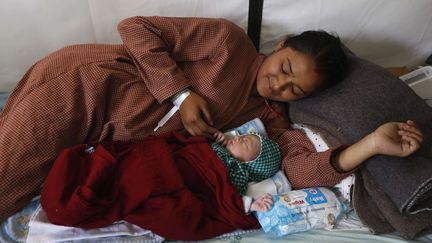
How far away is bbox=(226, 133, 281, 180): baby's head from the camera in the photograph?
1.09 metres

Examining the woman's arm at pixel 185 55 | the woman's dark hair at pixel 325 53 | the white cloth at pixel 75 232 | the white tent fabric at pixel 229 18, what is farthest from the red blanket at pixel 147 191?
the white tent fabric at pixel 229 18

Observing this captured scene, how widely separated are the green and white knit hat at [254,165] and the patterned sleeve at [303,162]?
5 centimetres

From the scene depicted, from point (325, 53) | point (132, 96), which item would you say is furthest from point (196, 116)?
point (325, 53)

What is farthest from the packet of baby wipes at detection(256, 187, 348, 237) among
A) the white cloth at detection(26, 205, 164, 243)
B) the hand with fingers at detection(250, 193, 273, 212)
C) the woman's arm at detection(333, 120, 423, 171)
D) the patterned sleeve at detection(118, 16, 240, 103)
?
the patterned sleeve at detection(118, 16, 240, 103)

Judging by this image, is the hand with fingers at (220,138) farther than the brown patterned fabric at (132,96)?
Yes

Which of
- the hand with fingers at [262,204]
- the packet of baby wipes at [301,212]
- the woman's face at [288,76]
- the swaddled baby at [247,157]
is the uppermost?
the woman's face at [288,76]

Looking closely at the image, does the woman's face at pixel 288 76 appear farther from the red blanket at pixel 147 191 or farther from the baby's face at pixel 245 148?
the red blanket at pixel 147 191

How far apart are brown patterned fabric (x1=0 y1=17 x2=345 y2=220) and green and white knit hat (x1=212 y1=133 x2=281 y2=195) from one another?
5 cm

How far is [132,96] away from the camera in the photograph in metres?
1.14

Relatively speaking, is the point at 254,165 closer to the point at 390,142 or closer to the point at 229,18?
the point at 390,142

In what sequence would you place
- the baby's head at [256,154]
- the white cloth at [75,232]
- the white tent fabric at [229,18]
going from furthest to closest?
the white tent fabric at [229,18] < the baby's head at [256,154] < the white cloth at [75,232]

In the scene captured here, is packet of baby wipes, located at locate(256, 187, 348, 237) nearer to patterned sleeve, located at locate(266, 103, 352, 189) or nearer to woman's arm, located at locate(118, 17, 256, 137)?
patterned sleeve, located at locate(266, 103, 352, 189)

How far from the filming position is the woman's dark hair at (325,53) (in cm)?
112

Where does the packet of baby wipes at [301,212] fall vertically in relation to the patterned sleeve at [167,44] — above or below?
below
